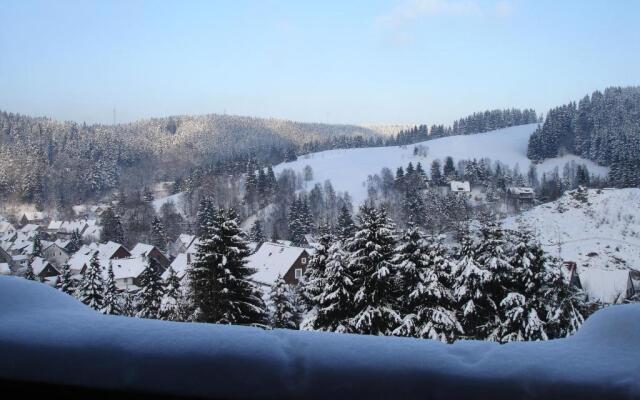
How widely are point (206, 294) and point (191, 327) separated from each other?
982 centimetres

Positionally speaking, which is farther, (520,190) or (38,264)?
(520,190)

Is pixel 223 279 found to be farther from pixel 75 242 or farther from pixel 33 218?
pixel 33 218

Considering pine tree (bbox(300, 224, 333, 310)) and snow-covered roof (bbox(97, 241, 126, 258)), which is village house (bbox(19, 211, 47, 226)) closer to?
snow-covered roof (bbox(97, 241, 126, 258))

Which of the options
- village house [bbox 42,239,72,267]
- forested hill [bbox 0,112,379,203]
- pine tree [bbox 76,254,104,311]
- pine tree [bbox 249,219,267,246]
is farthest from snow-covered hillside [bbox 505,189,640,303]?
forested hill [bbox 0,112,379,203]

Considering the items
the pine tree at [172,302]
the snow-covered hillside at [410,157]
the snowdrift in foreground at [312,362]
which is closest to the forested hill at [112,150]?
the snow-covered hillside at [410,157]

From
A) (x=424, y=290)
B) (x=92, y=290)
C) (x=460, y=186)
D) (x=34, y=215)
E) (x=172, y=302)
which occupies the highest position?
(x=424, y=290)

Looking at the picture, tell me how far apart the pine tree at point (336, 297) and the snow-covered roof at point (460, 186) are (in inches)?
2249

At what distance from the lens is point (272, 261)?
89.4 ft

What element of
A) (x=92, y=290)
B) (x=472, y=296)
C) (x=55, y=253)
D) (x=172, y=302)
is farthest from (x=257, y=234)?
(x=472, y=296)

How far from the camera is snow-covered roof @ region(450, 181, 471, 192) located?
64812 millimetres

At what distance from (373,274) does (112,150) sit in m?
87.0

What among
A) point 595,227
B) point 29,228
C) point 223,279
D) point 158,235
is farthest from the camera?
point 29,228

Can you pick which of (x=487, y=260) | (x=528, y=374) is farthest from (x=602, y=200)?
(x=528, y=374)

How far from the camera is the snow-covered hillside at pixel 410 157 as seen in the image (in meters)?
78.3
